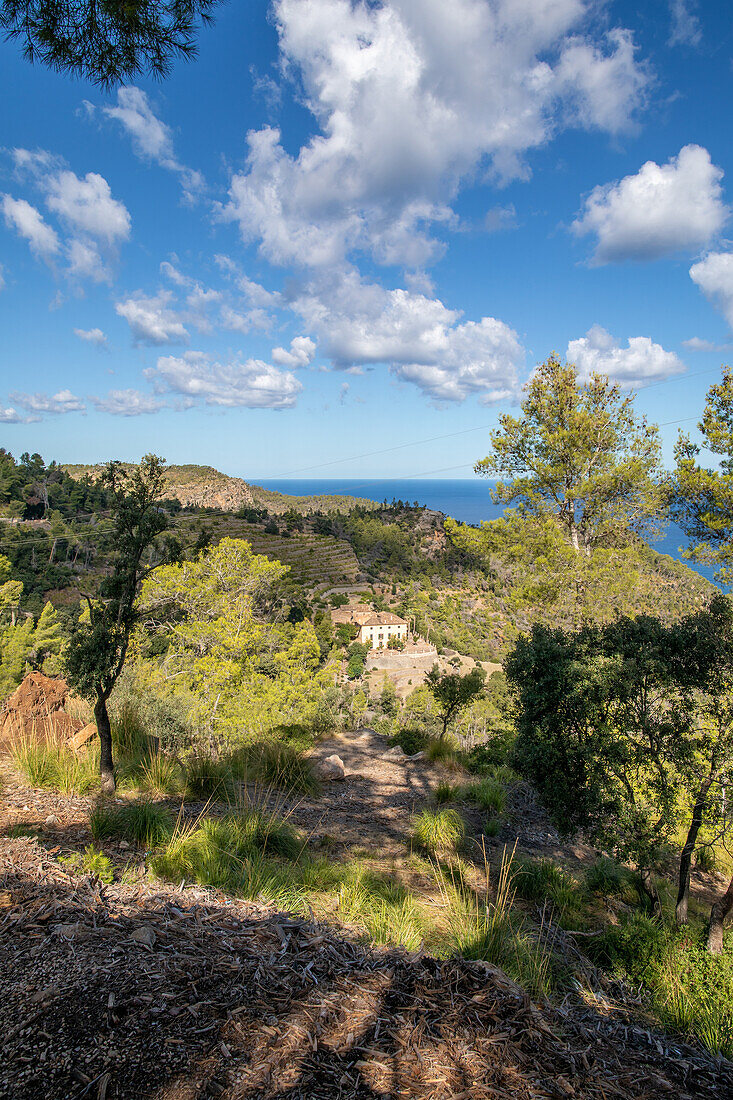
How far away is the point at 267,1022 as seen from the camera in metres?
1.87

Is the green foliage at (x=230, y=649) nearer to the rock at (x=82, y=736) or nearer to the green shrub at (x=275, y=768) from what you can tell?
the green shrub at (x=275, y=768)

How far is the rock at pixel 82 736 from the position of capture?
232 inches

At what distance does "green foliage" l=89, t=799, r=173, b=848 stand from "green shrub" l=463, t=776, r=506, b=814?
5109 mm

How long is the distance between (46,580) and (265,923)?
55643 mm

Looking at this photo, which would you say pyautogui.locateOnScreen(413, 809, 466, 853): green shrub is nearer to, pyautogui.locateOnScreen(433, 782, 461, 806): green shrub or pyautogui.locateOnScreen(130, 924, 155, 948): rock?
pyautogui.locateOnScreen(433, 782, 461, 806): green shrub

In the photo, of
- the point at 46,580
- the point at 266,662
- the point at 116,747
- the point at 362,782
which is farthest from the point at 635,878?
the point at 46,580

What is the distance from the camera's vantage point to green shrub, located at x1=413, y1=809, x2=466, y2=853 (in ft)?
17.6

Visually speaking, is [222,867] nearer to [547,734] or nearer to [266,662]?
[547,734]

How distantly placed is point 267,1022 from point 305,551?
76.3 metres

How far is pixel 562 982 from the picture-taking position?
10.1 ft

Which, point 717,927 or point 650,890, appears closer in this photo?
point 717,927

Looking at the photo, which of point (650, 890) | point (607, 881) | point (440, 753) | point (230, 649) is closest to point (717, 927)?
point (650, 890)

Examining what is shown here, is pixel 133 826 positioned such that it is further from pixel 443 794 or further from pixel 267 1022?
pixel 443 794

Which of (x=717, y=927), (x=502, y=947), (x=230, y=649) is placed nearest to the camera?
(x=502, y=947)
